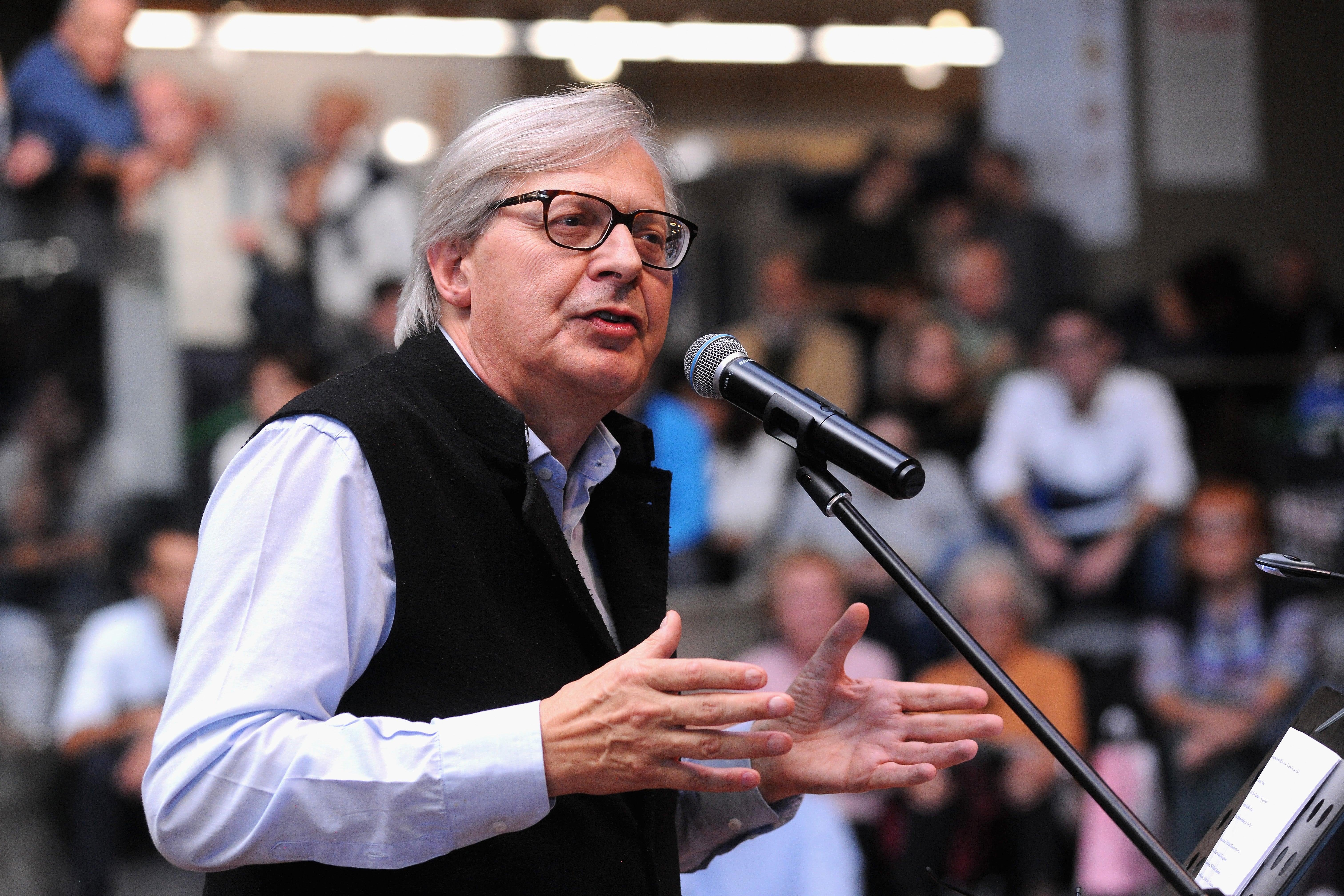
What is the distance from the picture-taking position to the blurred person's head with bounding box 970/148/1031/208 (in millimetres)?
6832

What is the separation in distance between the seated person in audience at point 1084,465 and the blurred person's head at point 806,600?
0.98m

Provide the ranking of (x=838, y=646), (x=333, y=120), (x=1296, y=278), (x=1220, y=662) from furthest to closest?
(x=1296, y=278)
(x=333, y=120)
(x=1220, y=662)
(x=838, y=646)

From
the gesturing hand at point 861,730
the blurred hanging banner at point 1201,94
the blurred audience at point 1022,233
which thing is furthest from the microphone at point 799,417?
the blurred hanging banner at point 1201,94

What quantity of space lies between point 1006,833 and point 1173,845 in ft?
1.88

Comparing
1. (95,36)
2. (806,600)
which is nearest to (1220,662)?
(806,600)

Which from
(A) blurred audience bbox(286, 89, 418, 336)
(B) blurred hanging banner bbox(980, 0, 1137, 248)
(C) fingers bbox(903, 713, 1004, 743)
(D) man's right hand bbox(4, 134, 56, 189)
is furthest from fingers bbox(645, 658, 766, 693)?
(B) blurred hanging banner bbox(980, 0, 1137, 248)

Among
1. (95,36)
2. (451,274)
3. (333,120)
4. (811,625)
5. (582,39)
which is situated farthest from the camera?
(582,39)

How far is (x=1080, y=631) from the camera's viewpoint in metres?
5.04

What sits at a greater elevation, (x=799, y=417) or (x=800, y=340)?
(x=799, y=417)

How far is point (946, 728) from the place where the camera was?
1663 millimetres

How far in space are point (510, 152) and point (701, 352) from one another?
0.34m

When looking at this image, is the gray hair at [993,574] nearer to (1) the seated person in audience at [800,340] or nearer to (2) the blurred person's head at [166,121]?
(1) the seated person in audience at [800,340]

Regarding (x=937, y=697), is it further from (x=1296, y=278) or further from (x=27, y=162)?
(x=1296, y=278)

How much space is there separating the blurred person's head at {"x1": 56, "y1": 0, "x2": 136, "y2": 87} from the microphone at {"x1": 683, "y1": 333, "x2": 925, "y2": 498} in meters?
4.21
